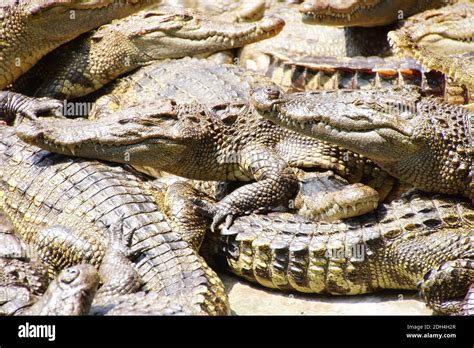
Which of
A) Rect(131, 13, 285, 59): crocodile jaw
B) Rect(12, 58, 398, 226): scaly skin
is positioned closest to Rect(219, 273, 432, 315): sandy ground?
Rect(12, 58, 398, 226): scaly skin

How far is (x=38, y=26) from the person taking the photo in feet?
20.3

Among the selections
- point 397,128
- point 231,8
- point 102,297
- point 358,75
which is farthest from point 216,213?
point 231,8

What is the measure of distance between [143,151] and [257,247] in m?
0.90

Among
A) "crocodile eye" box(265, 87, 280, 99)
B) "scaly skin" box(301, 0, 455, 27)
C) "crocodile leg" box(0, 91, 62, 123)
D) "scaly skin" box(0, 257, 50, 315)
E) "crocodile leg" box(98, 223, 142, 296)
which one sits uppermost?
"crocodile eye" box(265, 87, 280, 99)

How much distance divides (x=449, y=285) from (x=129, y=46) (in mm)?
3229

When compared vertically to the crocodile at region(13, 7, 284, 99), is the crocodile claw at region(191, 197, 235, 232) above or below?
below

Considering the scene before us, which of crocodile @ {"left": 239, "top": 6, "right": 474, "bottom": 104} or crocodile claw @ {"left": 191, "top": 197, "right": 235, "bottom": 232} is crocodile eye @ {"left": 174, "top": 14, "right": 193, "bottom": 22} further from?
crocodile claw @ {"left": 191, "top": 197, "right": 235, "bottom": 232}

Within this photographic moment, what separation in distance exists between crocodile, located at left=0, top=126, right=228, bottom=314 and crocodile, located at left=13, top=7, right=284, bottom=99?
1.13 m

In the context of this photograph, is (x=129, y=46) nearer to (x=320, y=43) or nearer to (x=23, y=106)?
(x=23, y=106)

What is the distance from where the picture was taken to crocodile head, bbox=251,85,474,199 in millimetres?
4809

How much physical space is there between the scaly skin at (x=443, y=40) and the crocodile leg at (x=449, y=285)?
1.58m

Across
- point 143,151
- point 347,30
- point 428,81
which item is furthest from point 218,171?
point 347,30

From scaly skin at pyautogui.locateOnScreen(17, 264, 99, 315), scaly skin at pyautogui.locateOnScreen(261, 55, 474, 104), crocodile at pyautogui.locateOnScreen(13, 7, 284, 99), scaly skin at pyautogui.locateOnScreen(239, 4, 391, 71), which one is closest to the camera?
scaly skin at pyautogui.locateOnScreen(17, 264, 99, 315)

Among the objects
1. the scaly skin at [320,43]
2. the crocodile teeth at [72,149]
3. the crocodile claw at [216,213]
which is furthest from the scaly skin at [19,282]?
the scaly skin at [320,43]
